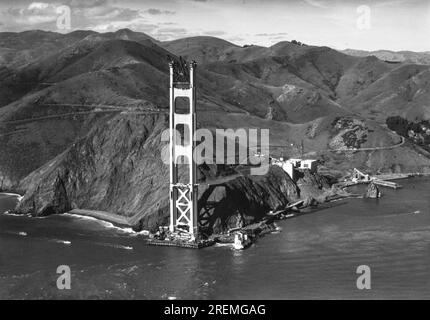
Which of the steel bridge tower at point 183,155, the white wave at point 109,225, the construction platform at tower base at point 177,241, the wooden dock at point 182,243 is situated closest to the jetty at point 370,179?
the white wave at point 109,225

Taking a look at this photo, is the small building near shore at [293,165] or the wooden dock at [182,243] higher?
the small building near shore at [293,165]

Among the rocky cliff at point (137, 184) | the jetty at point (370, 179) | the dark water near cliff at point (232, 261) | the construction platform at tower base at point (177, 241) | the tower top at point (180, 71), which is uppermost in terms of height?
the tower top at point (180, 71)

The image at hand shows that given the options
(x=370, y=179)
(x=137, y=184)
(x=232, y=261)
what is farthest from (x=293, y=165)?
(x=232, y=261)

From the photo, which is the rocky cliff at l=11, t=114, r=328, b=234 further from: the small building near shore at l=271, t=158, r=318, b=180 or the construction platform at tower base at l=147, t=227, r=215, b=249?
the construction platform at tower base at l=147, t=227, r=215, b=249

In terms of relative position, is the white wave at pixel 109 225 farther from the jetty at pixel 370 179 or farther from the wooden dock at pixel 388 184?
the wooden dock at pixel 388 184

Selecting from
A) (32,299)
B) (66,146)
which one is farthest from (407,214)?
→ (66,146)

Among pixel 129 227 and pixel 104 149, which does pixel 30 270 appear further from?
pixel 104 149

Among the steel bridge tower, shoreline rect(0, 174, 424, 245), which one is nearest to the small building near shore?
shoreline rect(0, 174, 424, 245)
